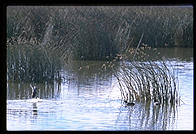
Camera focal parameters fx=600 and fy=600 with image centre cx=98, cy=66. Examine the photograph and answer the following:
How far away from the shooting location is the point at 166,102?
8.05 metres

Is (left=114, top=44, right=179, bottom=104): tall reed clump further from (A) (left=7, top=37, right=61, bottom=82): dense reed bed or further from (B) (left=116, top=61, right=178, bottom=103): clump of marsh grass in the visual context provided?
(A) (left=7, top=37, right=61, bottom=82): dense reed bed

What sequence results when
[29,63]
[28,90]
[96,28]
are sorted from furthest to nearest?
[96,28]
[29,63]
[28,90]

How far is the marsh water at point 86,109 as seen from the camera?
650cm

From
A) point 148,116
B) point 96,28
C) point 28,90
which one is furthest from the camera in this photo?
point 96,28

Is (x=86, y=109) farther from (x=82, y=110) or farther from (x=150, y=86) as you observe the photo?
(x=150, y=86)

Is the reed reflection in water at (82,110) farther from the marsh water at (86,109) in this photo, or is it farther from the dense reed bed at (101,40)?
the dense reed bed at (101,40)

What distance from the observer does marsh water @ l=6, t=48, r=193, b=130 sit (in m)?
6.50

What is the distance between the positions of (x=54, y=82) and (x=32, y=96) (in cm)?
161

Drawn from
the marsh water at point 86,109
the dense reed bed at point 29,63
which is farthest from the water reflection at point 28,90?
the dense reed bed at point 29,63

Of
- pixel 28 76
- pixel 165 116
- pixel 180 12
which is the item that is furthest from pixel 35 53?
pixel 180 12

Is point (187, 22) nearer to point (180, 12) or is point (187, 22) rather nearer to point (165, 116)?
point (180, 12)

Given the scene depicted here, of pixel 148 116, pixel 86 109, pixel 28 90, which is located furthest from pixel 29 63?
pixel 148 116

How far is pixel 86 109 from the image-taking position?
291 inches

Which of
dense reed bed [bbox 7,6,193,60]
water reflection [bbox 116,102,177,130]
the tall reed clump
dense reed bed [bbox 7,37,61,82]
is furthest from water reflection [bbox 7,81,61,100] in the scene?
water reflection [bbox 116,102,177,130]
